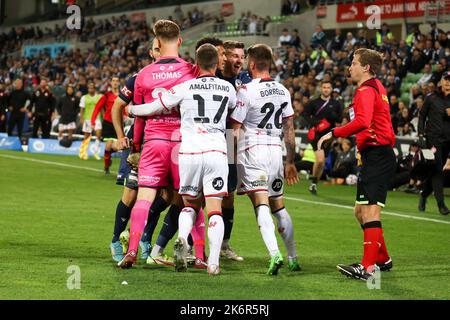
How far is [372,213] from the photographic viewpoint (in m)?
8.88

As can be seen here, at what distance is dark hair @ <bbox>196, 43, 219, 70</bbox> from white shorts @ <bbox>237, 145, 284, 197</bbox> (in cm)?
98

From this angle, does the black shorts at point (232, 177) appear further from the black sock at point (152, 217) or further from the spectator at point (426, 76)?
the spectator at point (426, 76)

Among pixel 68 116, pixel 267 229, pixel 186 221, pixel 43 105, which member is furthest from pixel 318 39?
pixel 186 221

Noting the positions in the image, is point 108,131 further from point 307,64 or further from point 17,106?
point 307,64

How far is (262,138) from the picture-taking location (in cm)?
910

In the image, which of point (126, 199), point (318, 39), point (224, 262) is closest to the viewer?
point (126, 199)

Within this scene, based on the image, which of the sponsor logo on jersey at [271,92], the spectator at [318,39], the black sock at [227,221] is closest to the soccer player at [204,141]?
the sponsor logo on jersey at [271,92]

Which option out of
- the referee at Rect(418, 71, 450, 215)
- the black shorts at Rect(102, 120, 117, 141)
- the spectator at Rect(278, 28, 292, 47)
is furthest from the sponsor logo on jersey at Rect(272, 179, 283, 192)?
the spectator at Rect(278, 28, 292, 47)

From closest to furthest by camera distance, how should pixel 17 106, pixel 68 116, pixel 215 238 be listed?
pixel 215 238, pixel 68 116, pixel 17 106

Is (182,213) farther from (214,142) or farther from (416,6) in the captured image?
(416,6)

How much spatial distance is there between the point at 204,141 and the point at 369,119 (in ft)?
5.17

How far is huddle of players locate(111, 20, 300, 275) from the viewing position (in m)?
8.58

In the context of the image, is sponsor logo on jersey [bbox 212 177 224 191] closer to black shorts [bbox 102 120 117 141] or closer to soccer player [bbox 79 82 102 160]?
black shorts [bbox 102 120 117 141]

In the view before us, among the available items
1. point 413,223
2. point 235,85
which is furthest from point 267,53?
point 413,223
